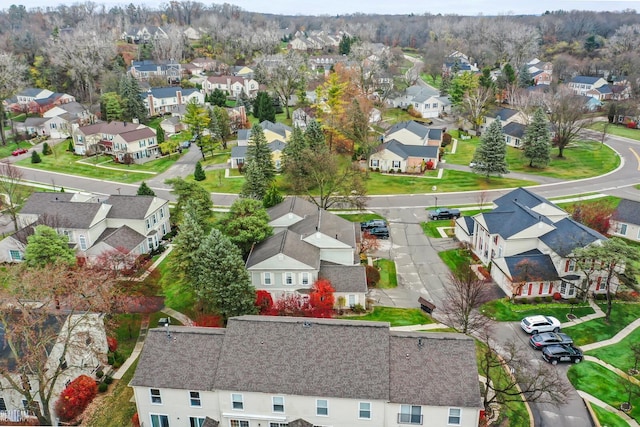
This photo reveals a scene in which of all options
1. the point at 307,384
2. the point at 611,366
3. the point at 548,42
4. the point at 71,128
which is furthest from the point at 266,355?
the point at 548,42

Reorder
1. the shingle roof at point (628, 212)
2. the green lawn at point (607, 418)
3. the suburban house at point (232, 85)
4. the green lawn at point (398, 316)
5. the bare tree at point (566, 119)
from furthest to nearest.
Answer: the suburban house at point (232, 85)
the bare tree at point (566, 119)
the shingle roof at point (628, 212)
the green lawn at point (398, 316)
the green lawn at point (607, 418)

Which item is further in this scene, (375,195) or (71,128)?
(71,128)

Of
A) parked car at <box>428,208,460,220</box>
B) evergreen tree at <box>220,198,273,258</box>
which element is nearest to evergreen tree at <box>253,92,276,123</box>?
parked car at <box>428,208,460,220</box>

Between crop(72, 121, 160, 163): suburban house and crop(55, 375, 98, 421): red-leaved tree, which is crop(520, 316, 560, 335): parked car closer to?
crop(55, 375, 98, 421): red-leaved tree

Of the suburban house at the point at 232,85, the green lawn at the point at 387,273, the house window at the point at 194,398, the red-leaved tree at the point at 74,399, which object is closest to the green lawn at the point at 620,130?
the green lawn at the point at 387,273

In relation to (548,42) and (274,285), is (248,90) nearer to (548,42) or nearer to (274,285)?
(274,285)

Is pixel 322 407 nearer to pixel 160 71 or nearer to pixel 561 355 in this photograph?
pixel 561 355

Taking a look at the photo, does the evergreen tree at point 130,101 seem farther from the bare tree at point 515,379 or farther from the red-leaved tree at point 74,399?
the bare tree at point 515,379
